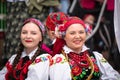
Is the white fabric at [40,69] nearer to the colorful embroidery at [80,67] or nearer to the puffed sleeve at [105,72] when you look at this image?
the colorful embroidery at [80,67]

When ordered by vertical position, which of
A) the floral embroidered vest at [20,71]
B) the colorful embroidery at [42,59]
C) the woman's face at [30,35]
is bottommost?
the floral embroidered vest at [20,71]

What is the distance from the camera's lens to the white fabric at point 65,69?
14.6ft

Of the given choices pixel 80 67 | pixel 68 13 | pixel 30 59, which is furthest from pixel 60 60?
pixel 68 13

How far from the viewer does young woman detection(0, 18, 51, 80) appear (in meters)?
4.54

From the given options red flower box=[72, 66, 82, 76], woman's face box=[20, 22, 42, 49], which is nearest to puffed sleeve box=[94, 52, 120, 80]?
red flower box=[72, 66, 82, 76]

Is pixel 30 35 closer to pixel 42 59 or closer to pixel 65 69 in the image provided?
pixel 42 59

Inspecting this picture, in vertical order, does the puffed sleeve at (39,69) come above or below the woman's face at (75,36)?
below

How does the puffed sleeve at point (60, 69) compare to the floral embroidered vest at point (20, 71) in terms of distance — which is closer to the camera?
the puffed sleeve at point (60, 69)

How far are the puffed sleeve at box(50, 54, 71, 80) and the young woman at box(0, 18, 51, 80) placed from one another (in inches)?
2.8

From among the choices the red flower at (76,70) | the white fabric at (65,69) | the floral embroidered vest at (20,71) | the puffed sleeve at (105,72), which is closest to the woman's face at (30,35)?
the floral embroidered vest at (20,71)

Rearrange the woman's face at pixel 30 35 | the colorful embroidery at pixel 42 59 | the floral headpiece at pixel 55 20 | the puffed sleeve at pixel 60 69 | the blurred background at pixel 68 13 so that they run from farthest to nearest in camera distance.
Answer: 1. the blurred background at pixel 68 13
2. the floral headpiece at pixel 55 20
3. the woman's face at pixel 30 35
4. the colorful embroidery at pixel 42 59
5. the puffed sleeve at pixel 60 69

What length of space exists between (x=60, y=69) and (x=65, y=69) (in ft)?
0.17

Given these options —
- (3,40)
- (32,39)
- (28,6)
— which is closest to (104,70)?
(32,39)

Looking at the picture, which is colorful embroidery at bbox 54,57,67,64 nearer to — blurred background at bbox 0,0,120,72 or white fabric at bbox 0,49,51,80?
white fabric at bbox 0,49,51,80
